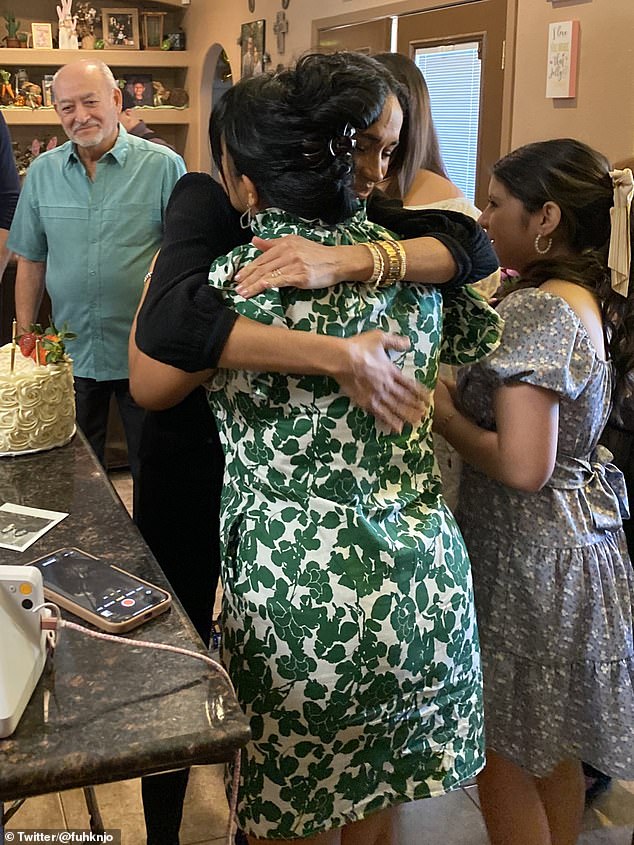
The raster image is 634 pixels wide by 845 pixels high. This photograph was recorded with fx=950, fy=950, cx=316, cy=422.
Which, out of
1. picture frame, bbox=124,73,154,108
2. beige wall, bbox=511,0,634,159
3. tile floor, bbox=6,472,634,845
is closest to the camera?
tile floor, bbox=6,472,634,845

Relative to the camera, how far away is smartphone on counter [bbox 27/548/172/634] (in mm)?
1150

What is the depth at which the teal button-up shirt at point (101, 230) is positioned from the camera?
9.81ft

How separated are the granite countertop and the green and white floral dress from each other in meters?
0.15

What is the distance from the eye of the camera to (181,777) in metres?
1.69

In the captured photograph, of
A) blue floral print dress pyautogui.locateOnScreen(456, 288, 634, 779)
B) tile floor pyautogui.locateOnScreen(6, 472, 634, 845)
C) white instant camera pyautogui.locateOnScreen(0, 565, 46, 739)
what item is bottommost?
tile floor pyautogui.locateOnScreen(6, 472, 634, 845)

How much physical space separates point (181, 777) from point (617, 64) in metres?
2.46

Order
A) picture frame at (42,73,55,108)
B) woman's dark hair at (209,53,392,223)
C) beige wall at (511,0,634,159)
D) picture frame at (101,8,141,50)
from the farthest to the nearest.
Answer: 1. picture frame at (101,8,141,50)
2. picture frame at (42,73,55,108)
3. beige wall at (511,0,634,159)
4. woman's dark hair at (209,53,392,223)

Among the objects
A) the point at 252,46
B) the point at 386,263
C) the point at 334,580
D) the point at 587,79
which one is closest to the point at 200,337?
the point at 386,263

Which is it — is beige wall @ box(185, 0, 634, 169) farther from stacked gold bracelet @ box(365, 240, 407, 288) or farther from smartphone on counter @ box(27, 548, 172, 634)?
smartphone on counter @ box(27, 548, 172, 634)

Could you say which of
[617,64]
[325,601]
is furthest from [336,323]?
[617,64]

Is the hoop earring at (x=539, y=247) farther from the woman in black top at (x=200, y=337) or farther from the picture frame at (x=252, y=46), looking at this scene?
the picture frame at (x=252, y=46)

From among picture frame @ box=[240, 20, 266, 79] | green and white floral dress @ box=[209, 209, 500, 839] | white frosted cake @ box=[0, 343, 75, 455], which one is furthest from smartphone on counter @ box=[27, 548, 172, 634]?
picture frame @ box=[240, 20, 266, 79]

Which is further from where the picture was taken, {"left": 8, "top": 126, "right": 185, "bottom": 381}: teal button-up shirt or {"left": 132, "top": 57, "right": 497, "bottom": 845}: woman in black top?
{"left": 8, "top": 126, "right": 185, "bottom": 381}: teal button-up shirt

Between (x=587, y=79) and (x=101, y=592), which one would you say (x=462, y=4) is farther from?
(x=101, y=592)
